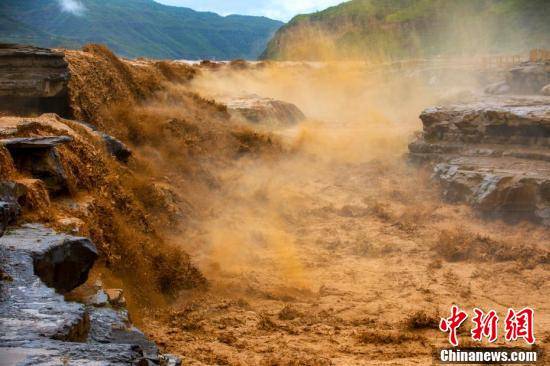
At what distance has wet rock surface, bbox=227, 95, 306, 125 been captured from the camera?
17.9 metres

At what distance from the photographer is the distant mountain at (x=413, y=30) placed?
137 ft

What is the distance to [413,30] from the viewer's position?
49656 millimetres

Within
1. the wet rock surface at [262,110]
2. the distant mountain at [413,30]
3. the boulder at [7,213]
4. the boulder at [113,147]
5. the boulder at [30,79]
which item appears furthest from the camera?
the distant mountain at [413,30]

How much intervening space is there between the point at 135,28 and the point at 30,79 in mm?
43862

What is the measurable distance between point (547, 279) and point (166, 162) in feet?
26.7

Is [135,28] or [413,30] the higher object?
[413,30]

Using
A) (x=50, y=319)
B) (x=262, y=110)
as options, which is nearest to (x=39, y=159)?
(x=50, y=319)

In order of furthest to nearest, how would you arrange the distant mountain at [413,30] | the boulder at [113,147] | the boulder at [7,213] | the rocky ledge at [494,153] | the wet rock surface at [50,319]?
the distant mountain at [413,30], the rocky ledge at [494,153], the boulder at [113,147], the boulder at [7,213], the wet rock surface at [50,319]

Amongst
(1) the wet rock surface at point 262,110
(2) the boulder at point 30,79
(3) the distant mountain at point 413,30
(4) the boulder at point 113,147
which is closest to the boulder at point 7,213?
(4) the boulder at point 113,147

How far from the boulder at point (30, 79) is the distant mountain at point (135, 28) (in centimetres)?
1591

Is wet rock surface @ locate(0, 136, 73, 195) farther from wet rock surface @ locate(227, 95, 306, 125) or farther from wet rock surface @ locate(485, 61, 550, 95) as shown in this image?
wet rock surface @ locate(485, 61, 550, 95)

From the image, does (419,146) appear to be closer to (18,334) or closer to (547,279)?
(547,279)

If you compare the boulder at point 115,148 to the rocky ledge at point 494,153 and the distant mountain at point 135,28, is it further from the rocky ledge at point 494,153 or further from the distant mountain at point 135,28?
the distant mountain at point 135,28

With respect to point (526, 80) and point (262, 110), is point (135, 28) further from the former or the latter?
point (526, 80)
